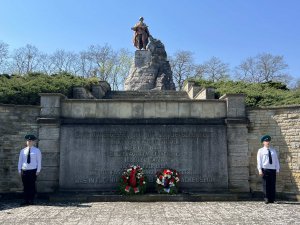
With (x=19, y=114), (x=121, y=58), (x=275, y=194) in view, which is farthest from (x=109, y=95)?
(x=121, y=58)

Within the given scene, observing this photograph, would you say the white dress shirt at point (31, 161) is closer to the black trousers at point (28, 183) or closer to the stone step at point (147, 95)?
the black trousers at point (28, 183)

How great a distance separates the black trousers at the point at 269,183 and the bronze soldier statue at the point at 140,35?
61.0 feet

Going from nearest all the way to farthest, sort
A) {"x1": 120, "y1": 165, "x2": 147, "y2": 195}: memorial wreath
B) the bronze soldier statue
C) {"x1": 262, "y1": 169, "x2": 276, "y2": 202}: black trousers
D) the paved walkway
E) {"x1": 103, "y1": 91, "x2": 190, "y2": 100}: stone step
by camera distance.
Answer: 1. the paved walkway
2. {"x1": 262, "y1": 169, "x2": 276, "y2": 202}: black trousers
3. {"x1": 120, "y1": 165, "x2": 147, "y2": 195}: memorial wreath
4. {"x1": 103, "y1": 91, "x2": 190, "y2": 100}: stone step
5. the bronze soldier statue

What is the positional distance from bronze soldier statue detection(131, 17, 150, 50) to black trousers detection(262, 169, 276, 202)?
18.6 m

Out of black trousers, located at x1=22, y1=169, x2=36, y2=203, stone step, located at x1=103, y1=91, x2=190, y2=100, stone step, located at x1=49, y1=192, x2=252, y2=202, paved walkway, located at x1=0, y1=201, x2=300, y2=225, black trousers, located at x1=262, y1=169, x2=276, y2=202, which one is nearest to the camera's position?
paved walkway, located at x1=0, y1=201, x2=300, y2=225

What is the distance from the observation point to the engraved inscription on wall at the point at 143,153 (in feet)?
36.3

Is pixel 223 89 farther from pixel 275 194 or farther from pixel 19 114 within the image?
pixel 19 114

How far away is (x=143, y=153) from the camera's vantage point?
1122cm

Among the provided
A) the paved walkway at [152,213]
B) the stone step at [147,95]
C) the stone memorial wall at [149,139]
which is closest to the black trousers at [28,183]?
the paved walkway at [152,213]

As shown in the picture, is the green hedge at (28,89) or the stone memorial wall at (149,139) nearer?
the stone memorial wall at (149,139)

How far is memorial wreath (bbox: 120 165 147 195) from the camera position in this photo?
34.5ft

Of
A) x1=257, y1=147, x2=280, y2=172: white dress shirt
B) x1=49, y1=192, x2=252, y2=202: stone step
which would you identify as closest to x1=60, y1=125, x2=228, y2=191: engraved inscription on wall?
x1=49, y1=192, x2=252, y2=202: stone step

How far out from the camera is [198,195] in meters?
10.5

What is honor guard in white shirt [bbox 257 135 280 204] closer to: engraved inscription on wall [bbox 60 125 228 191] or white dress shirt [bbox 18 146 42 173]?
engraved inscription on wall [bbox 60 125 228 191]
